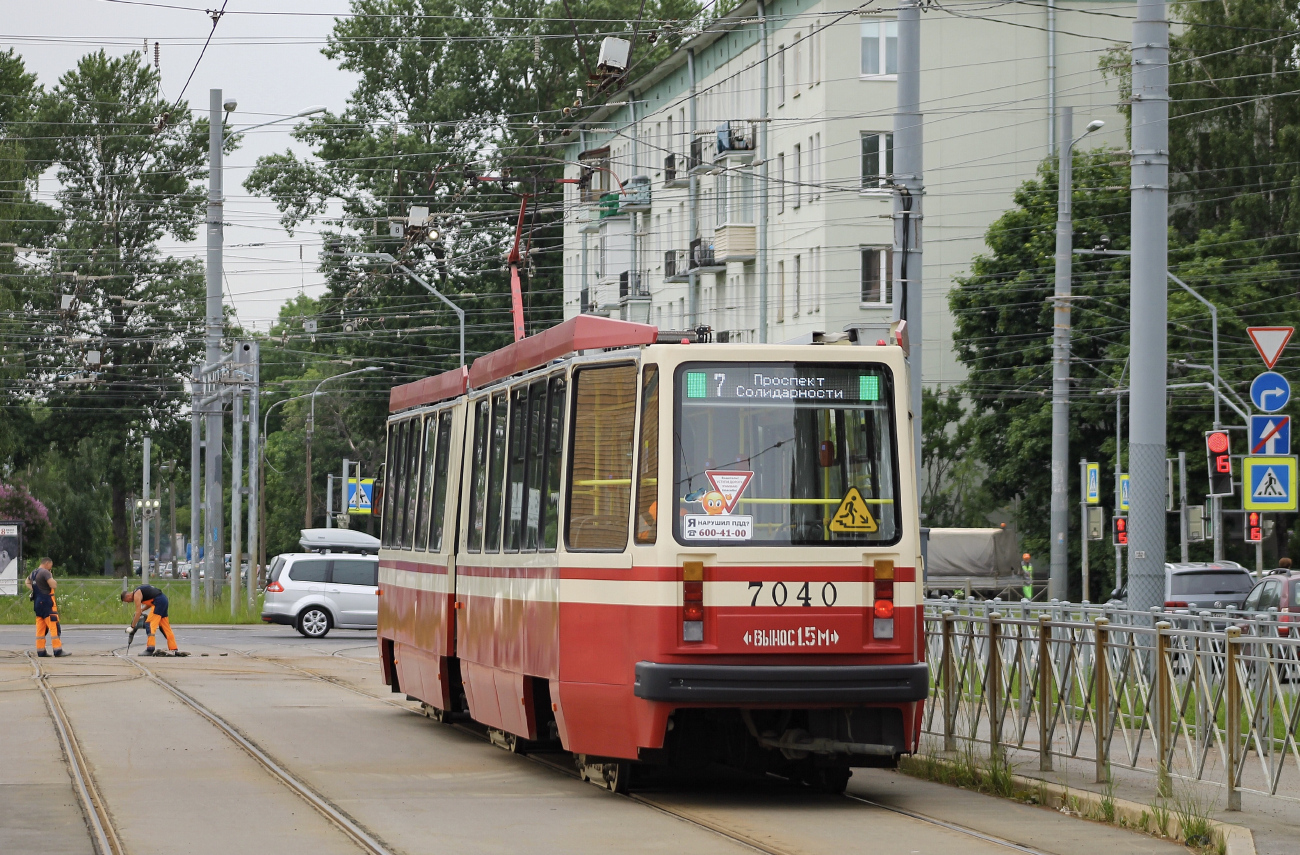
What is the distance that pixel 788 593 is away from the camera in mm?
12305

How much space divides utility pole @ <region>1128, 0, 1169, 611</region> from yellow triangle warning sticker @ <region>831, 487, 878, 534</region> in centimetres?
435

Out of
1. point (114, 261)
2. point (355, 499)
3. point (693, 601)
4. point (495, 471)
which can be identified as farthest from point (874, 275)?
point (693, 601)

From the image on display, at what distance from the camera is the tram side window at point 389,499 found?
20.6m

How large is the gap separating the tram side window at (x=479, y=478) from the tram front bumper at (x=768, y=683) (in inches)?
153

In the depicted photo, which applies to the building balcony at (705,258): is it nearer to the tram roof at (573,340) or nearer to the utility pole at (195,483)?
the utility pole at (195,483)

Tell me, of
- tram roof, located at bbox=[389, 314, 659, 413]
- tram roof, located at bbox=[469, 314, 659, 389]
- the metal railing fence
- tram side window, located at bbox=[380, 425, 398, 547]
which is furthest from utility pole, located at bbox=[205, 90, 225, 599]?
the metal railing fence

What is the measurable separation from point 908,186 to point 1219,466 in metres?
11.9

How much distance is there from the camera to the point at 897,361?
1292cm

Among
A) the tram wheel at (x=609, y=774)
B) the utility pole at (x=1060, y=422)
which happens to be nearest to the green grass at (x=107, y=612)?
the utility pole at (x=1060, y=422)

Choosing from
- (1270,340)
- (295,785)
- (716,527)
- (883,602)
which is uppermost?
(1270,340)

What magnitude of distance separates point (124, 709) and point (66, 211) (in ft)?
185

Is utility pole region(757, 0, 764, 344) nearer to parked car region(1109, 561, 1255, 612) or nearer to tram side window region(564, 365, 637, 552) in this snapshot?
parked car region(1109, 561, 1255, 612)

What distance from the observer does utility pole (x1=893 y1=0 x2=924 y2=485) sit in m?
17.0

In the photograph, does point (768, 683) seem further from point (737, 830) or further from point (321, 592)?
point (321, 592)
